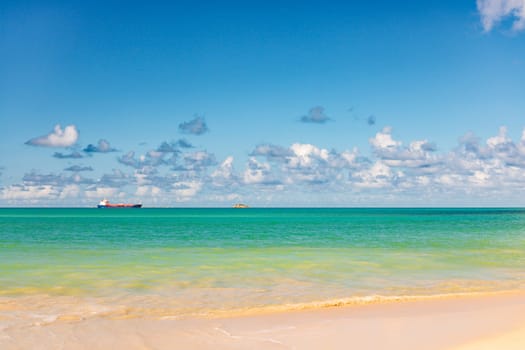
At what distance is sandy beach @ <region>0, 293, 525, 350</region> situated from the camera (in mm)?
10016

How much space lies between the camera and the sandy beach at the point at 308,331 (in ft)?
32.9

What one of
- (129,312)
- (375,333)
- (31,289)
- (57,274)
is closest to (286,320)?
(375,333)

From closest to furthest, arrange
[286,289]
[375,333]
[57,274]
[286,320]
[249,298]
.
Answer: [375,333], [286,320], [249,298], [286,289], [57,274]

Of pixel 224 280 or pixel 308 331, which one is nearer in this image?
pixel 308 331

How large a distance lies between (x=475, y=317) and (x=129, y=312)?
28.7 feet

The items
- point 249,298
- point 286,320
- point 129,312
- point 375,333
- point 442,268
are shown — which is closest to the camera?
point 375,333

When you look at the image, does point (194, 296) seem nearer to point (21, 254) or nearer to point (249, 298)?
point (249, 298)

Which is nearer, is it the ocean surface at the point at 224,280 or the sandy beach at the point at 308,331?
the sandy beach at the point at 308,331

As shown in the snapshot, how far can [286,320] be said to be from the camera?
40.1 feet

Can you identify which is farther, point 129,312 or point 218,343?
point 129,312

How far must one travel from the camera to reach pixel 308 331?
36.1 ft

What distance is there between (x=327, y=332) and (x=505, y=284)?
1037 cm

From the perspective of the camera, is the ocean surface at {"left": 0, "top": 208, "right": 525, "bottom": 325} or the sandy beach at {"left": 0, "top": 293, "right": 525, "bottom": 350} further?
the ocean surface at {"left": 0, "top": 208, "right": 525, "bottom": 325}

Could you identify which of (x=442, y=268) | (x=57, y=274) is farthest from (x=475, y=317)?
(x=57, y=274)
